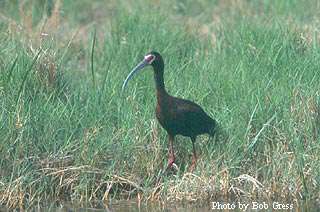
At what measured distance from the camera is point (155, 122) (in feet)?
28.1

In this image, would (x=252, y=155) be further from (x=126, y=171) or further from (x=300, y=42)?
(x=300, y=42)

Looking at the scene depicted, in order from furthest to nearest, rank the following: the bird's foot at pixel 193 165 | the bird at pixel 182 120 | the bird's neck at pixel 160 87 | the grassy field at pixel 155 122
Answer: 1. the bird's neck at pixel 160 87
2. the bird at pixel 182 120
3. the bird's foot at pixel 193 165
4. the grassy field at pixel 155 122

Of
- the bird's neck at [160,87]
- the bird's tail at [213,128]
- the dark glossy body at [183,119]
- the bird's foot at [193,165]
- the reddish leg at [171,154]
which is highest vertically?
the bird's neck at [160,87]

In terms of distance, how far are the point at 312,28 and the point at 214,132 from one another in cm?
277

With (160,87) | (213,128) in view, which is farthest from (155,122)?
(213,128)

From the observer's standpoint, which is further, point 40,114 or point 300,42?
point 300,42

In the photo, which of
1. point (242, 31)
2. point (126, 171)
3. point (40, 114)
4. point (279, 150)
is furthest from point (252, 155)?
point (242, 31)

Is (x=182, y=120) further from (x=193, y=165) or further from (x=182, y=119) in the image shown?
(x=193, y=165)

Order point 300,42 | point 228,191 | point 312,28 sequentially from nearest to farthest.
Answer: point 228,191 < point 300,42 < point 312,28

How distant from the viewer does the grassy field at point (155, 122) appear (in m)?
7.96

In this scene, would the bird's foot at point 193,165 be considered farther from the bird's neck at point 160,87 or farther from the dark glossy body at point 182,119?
the bird's neck at point 160,87

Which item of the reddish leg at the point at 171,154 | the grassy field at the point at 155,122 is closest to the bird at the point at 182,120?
the reddish leg at the point at 171,154

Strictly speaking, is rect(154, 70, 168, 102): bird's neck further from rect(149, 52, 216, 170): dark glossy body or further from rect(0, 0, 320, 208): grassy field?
rect(0, 0, 320, 208): grassy field

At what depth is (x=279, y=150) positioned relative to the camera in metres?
8.17
